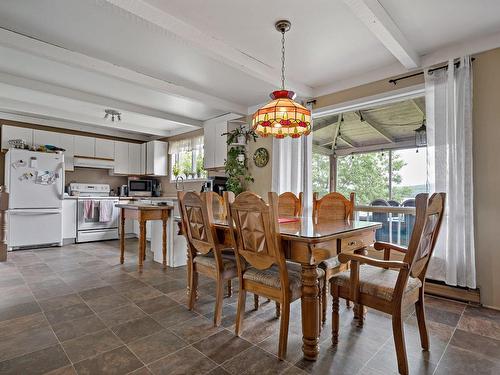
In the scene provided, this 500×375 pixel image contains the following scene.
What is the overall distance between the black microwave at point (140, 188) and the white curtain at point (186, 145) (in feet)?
3.05

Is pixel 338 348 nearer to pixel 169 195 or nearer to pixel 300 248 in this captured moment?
pixel 300 248

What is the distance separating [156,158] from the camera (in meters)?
6.38

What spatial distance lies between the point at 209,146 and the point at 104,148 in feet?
8.14

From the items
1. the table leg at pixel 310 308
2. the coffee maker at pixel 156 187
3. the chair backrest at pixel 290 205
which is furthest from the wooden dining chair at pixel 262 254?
the coffee maker at pixel 156 187

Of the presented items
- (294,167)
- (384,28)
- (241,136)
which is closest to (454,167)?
(384,28)

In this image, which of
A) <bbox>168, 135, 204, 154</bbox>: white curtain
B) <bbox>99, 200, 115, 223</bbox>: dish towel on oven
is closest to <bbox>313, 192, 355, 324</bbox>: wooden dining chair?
<bbox>168, 135, 204, 154</bbox>: white curtain

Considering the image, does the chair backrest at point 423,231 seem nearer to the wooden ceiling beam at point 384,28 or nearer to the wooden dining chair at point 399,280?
the wooden dining chair at point 399,280

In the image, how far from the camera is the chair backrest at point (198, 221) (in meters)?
2.08

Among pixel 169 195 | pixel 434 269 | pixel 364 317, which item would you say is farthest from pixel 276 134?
pixel 169 195

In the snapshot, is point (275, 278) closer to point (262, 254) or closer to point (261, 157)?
point (262, 254)

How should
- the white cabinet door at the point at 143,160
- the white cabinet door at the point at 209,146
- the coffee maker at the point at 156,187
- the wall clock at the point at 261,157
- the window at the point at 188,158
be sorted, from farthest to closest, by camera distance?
the coffee maker at the point at 156,187, the white cabinet door at the point at 143,160, the window at the point at 188,158, the white cabinet door at the point at 209,146, the wall clock at the point at 261,157

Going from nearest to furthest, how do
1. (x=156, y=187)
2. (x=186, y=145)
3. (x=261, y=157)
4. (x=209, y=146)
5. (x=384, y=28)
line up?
(x=384, y=28) < (x=261, y=157) < (x=209, y=146) < (x=186, y=145) < (x=156, y=187)

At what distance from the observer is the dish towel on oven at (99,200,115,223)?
5.48 m

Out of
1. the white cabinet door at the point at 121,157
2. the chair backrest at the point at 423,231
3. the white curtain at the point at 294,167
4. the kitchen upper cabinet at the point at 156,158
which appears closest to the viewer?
the chair backrest at the point at 423,231
